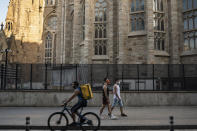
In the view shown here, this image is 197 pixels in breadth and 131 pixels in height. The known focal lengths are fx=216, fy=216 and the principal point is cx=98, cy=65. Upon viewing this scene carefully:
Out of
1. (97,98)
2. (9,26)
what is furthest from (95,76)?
(9,26)

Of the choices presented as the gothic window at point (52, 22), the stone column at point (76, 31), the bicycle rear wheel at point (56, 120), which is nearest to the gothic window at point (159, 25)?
the stone column at point (76, 31)

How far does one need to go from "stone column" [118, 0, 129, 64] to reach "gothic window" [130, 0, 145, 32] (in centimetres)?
87

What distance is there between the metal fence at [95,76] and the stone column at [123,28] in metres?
5.34

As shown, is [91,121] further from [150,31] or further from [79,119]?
[150,31]

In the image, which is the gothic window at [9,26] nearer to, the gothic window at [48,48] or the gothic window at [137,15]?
the gothic window at [48,48]

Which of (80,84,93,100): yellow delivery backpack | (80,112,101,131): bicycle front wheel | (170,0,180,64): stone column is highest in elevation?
(170,0,180,64): stone column

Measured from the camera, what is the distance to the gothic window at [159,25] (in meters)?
23.2

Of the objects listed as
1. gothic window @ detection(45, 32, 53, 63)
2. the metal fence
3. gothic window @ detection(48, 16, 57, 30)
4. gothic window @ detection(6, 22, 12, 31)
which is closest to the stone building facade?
the metal fence

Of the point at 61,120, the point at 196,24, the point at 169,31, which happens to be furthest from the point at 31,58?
the point at 61,120

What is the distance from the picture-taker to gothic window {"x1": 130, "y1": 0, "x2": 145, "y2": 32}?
944 inches

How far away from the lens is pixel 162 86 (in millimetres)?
16938

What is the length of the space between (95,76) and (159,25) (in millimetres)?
10563

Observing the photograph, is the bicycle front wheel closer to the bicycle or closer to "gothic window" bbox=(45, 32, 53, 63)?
the bicycle

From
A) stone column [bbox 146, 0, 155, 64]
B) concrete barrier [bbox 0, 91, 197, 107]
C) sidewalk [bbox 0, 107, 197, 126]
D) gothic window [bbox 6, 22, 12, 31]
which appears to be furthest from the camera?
gothic window [bbox 6, 22, 12, 31]
